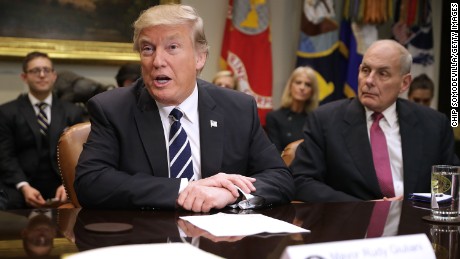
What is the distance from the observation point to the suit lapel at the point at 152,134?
2146mm

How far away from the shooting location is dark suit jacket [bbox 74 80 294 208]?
6.36ft

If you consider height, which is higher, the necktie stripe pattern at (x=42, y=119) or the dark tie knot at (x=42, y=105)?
the dark tie knot at (x=42, y=105)

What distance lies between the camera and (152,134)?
85.6 inches

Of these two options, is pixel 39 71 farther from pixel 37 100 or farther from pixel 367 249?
pixel 367 249

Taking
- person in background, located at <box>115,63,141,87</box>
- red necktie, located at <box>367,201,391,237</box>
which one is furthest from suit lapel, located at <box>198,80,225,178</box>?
person in background, located at <box>115,63,141,87</box>

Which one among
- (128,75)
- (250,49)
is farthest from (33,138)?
(250,49)

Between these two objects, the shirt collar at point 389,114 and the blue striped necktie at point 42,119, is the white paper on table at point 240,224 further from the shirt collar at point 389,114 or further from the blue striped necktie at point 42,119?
the blue striped necktie at point 42,119

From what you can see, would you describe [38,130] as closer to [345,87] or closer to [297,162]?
[297,162]

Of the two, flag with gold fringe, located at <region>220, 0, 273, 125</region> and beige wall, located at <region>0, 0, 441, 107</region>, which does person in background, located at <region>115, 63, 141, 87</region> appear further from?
flag with gold fringe, located at <region>220, 0, 273, 125</region>

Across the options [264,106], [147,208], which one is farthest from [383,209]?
[264,106]

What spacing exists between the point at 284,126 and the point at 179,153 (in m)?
3.21

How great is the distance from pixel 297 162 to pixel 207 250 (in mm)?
1685

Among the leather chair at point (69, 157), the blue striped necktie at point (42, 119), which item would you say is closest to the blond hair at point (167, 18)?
the leather chair at point (69, 157)

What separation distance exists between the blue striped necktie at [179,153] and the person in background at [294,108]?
10.2ft
